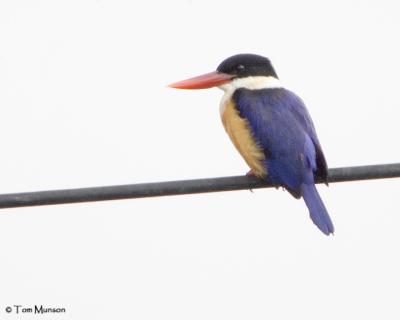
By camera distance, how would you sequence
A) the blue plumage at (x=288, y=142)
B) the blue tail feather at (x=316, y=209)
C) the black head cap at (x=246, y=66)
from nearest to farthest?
the blue tail feather at (x=316, y=209) < the blue plumage at (x=288, y=142) < the black head cap at (x=246, y=66)

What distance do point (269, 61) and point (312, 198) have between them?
1450 mm

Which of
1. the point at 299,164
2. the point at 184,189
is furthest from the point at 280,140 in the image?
the point at 184,189

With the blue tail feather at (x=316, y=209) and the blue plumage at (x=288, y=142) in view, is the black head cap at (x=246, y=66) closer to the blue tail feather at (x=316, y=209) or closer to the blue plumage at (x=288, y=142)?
the blue plumage at (x=288, y=142)

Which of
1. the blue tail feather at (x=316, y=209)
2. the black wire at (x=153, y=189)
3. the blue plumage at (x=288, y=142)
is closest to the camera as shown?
the black wire at (x=153, y=189)

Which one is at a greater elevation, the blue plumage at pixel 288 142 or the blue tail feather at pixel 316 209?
the blue plumage at pixel 288 142

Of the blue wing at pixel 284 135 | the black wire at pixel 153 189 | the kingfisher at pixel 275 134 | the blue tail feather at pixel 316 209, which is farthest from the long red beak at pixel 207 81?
the black wire at pixel 153 189

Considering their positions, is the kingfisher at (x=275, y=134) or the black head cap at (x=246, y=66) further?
the black head cap at (x=246, y=66)

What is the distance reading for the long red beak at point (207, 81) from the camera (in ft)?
18.6

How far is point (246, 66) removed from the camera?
5.66 m

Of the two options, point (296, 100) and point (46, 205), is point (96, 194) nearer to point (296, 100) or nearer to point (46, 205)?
point (46, 205)

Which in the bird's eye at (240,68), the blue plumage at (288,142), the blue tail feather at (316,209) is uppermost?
the bird's eye at (240,68)

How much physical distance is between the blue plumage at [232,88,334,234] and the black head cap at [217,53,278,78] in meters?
0.44

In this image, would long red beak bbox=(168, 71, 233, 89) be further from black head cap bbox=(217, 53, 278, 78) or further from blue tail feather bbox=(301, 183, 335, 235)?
blue tail feather bbox=(301, 183, 335, 235)

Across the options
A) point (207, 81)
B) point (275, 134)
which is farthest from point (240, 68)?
point (275, 134)
